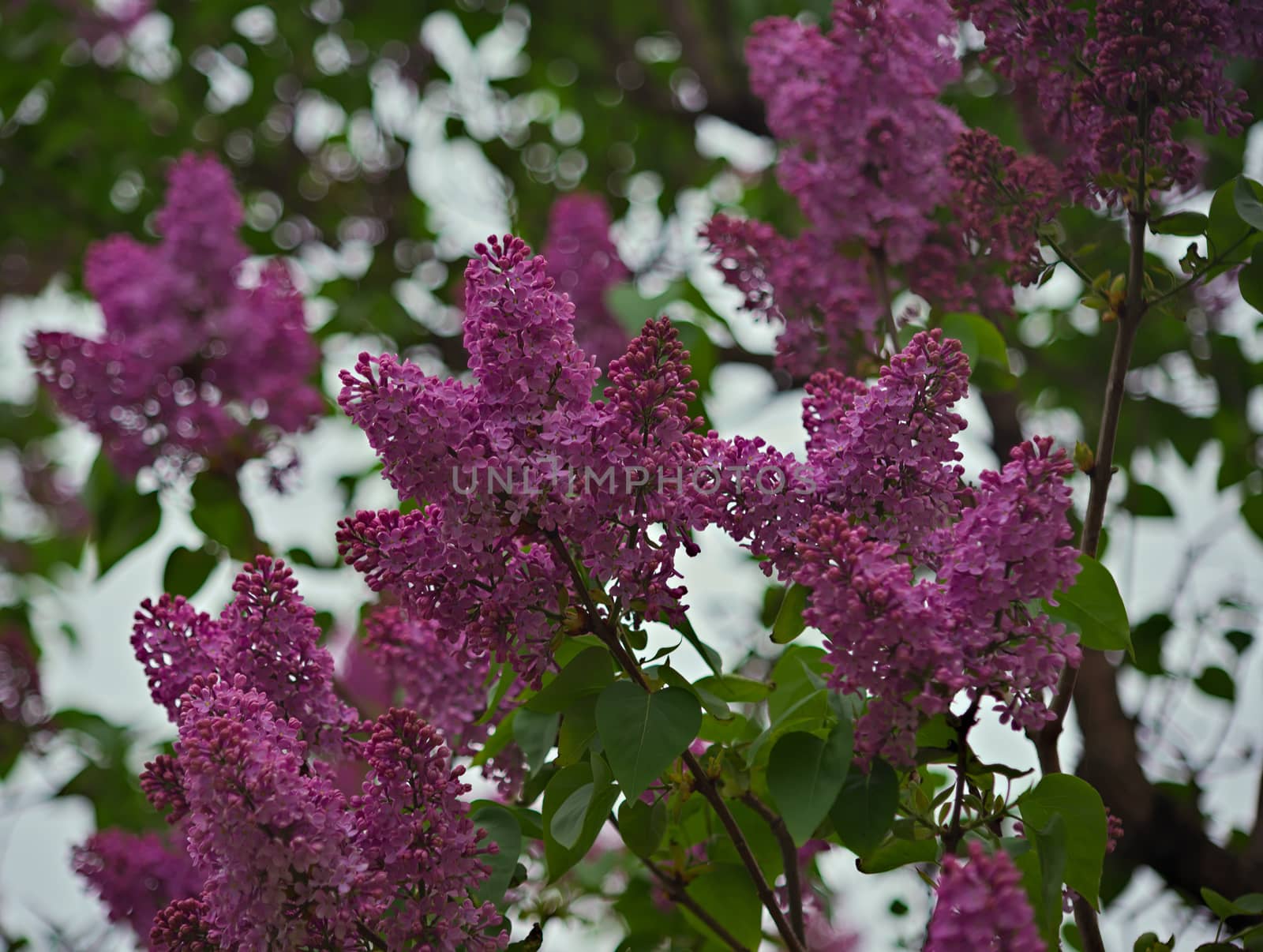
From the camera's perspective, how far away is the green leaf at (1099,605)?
32.8 inches

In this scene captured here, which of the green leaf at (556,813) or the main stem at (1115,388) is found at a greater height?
the main stem at (1115,388)

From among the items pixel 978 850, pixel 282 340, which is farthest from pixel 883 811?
pixel 282 340

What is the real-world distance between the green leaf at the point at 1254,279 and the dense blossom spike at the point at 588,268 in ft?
3.33

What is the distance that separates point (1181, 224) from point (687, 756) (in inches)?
20.6

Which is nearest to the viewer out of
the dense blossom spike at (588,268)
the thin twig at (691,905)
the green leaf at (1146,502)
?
the thin twig at (691,905)

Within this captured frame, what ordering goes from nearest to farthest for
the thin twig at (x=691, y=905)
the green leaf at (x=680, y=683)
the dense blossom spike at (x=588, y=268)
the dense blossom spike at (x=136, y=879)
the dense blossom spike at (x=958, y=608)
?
the dense blossom spike at (x=958, y=608) → the green leaf at (x=680, y=683) → the thin twig at (x=691, y=905) → the dense blossom spike at (x=136, y=879) → the dense blossom spike at (x=588, y=268)

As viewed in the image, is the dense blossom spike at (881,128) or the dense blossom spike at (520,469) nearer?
the dense blossom spike at (520,469)

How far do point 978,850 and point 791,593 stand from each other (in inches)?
10.7

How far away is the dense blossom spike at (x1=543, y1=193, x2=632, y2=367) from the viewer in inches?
73.9

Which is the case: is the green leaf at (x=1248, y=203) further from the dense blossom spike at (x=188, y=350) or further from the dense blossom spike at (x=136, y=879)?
the dense blossom spike at (x=188, y=350)

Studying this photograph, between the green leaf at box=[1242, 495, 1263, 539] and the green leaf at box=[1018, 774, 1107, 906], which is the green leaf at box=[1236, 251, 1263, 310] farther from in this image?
the green leaf at box=[1242, 495, 1263, 539]

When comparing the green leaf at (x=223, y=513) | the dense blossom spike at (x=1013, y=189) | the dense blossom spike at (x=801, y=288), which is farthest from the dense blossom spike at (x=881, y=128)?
the green leaf at (x=223, y=513)

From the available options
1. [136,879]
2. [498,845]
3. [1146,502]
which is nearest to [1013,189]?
[498,845]

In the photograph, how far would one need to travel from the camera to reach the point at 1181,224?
2.98ft
